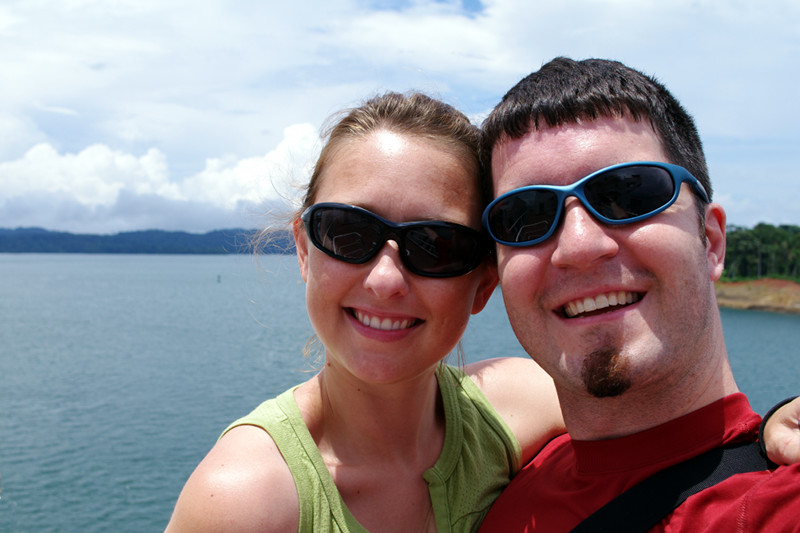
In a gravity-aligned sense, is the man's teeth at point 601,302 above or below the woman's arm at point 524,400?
above

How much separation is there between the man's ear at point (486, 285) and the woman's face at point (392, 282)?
141mm

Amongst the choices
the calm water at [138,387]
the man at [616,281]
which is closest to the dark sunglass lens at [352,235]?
the man at [616,281]

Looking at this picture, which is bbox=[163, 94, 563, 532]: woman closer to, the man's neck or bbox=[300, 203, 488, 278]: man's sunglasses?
bbox=[300, 203, 488, 278]: man's sunglasses

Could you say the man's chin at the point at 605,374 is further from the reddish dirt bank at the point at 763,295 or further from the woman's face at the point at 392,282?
the reddish dirt bank at the point at 763,295

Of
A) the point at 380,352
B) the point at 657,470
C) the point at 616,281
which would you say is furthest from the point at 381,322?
the point at 657,470

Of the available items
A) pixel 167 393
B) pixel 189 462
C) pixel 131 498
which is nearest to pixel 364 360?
pixel 131 498

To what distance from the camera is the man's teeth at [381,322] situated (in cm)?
261

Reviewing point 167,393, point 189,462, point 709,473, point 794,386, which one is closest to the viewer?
point 709,473

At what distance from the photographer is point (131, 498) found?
1653 centimetres

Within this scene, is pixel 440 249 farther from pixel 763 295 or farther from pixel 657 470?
pixel 763 295

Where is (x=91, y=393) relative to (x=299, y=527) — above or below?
below

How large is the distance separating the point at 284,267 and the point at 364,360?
2.87 m

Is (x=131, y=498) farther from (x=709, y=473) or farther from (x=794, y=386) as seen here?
(x=794, y=386)

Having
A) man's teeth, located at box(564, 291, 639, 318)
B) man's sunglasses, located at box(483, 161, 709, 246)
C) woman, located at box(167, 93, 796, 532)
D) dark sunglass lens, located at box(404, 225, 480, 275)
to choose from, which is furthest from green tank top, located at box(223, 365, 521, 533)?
man's sunglasses, located at box(483, 161, 709, 246)
